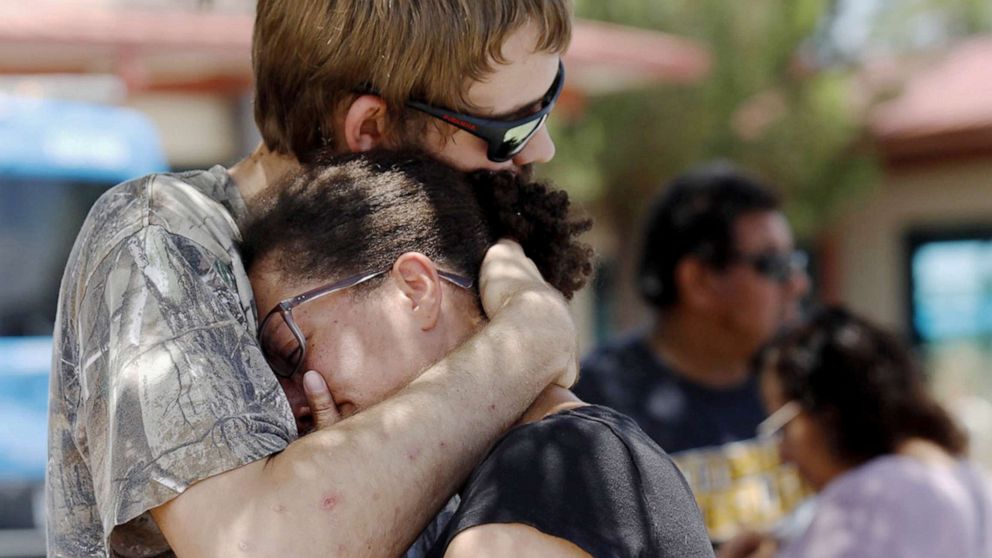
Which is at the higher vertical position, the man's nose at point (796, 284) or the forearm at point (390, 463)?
the forearm at point (390, 463)

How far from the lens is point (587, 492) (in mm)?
1576

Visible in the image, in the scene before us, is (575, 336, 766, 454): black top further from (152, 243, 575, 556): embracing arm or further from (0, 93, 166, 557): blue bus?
(0, 93, 166, 557): blue bus

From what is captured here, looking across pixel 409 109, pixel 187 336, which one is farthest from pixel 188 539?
pixel 409 109

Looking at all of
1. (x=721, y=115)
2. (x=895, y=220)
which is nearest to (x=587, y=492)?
(x=721, y=115)

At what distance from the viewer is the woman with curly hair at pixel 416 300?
1.62 meters

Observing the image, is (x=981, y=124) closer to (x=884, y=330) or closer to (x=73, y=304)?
(x=884, y=330)

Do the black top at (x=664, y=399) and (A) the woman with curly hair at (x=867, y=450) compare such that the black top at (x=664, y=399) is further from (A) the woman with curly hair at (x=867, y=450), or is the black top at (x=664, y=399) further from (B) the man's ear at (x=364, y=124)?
(B) the man's ear at (x=364, y=124)

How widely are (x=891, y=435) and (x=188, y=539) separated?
278 centimetres

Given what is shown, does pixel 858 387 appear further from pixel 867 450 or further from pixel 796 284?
pixel 796 284

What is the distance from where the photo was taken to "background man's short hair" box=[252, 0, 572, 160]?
1902 mm

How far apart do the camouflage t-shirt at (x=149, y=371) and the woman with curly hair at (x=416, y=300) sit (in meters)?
0.08

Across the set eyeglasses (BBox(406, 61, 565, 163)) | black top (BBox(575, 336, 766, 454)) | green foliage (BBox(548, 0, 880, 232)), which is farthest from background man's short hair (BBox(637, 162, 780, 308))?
green foliage (BBox(548, 0, 880, 232))

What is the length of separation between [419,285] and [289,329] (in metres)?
0.19

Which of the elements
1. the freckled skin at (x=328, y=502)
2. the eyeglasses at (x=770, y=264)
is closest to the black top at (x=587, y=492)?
the freckled skin at (x=328, y=502)
